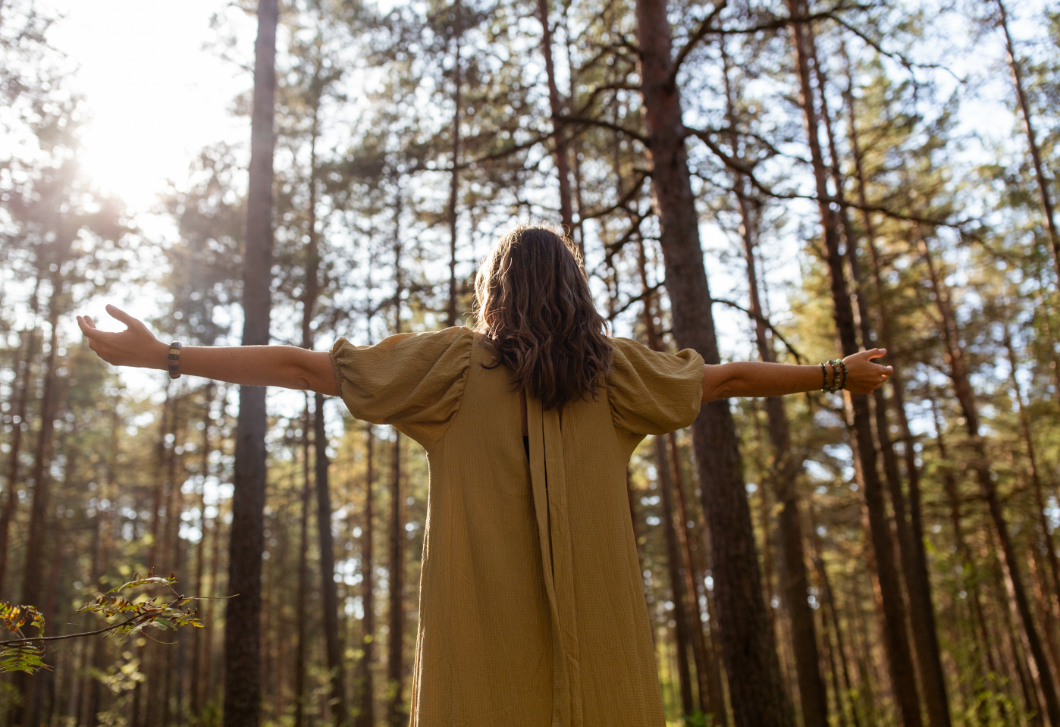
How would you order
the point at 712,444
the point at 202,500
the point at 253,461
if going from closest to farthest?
the point at 712,444
the point at 253,461
the point at 202,500

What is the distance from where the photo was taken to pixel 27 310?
17078 mm

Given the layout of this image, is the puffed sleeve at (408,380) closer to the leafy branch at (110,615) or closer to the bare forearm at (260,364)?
the bare forearm at (260,364)

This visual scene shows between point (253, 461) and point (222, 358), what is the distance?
5.76m

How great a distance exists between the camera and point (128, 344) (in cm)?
182

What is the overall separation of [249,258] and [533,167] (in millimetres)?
3558

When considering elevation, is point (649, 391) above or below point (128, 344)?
below

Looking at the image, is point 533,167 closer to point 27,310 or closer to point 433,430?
point 433,430

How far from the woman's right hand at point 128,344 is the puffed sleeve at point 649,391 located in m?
1.31

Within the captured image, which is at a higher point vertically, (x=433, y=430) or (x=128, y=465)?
(x=128, y=465)

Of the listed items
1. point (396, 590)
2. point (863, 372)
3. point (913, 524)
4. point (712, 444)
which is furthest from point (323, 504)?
point (863, 372)

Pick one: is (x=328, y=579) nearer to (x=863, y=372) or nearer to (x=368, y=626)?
(x=368, y=626)

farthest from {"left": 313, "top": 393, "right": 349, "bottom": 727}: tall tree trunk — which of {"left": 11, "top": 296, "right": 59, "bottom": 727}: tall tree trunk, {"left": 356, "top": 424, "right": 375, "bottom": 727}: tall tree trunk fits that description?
{"left": 11, "top": 296, "right": 59, "bottom": 727}: tall tree trunk

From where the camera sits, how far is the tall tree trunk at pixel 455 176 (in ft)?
37.3

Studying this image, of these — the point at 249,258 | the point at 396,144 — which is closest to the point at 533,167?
the point at 249,258
